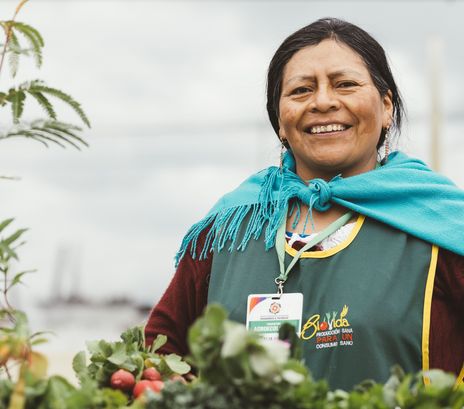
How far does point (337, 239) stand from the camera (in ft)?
8.56

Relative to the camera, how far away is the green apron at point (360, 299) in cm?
241

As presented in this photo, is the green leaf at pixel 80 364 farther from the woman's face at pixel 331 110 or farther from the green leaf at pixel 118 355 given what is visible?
the woman's face at pixel 331 110

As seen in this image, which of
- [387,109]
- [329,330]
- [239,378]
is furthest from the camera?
[387,109]

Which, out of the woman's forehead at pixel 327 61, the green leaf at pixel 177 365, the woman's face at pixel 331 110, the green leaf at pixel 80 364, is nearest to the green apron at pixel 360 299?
the woman's face at pixel 331 110

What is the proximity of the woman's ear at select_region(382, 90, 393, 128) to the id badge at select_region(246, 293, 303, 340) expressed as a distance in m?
0.68

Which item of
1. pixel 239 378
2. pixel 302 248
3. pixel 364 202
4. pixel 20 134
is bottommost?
pixel 239 378

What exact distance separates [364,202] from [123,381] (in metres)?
1.09

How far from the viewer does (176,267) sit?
296 centimetres

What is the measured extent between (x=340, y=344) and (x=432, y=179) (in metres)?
0.65

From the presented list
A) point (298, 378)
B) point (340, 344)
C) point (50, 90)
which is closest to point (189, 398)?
point (298, 378)

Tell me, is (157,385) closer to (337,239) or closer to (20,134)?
(20,134)

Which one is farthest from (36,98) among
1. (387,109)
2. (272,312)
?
(387,109)

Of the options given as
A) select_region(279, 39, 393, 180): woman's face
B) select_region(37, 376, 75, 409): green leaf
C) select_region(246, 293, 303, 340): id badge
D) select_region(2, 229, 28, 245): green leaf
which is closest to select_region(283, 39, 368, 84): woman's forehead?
select_region(279, 39, 393, 180): woman's face

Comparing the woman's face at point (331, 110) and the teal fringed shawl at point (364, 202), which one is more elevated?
the woman's face at point (331, 110)
